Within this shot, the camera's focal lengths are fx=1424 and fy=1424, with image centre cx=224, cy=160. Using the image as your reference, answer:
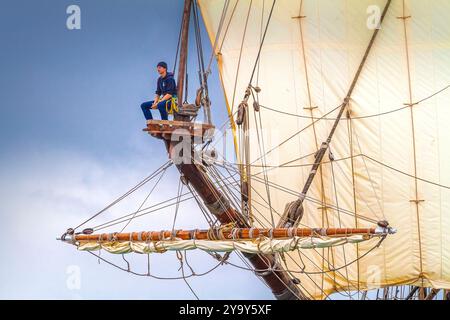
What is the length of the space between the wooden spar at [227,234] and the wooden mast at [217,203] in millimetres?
511

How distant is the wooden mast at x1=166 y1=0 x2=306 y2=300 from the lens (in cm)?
2952

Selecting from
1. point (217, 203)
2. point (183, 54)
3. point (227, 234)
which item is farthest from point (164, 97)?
point (227, 234)

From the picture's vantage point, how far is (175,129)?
28.9m

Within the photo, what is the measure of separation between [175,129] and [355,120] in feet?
23.8

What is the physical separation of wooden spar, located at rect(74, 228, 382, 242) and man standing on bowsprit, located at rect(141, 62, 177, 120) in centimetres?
271

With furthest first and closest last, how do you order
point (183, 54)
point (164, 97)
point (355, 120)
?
point (355, 120)
point (183, 54)
point (164, 97)

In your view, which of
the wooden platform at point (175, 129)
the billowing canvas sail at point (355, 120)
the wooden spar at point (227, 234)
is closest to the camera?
the wooden platform at point (175, 129)

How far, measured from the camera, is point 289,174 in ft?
115

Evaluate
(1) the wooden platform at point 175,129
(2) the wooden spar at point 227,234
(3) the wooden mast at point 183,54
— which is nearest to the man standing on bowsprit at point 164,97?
(3) the wooden mast at point 183,54

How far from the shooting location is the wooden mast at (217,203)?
1162 inches

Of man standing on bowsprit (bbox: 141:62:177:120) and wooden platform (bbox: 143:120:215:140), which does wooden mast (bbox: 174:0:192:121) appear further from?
wooden platform (bbox: 143:120:215:140)

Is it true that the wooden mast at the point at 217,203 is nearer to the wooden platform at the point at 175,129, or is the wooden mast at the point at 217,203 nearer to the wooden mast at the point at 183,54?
the wooden mast at the point at 183,54

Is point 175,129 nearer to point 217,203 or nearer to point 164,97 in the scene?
point 164,97
